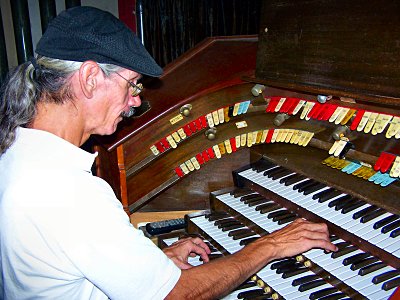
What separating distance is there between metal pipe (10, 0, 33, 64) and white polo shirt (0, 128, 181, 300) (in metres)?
3.35

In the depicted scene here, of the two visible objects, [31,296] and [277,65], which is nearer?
[31,296]

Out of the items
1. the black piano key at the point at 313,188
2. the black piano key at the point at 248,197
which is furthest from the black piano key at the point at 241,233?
the black piano key at the point at 313,188

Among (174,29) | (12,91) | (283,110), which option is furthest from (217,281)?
(174,29)

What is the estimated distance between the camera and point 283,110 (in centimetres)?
207

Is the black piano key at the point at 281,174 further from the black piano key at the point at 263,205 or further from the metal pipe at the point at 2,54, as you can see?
the metal pipe at the point at 2,54

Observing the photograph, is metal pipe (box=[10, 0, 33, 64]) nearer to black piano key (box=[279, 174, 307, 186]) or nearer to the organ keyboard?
the organ keyboard

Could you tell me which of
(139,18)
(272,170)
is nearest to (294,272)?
(272,170)

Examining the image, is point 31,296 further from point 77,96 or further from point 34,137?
point 77,96

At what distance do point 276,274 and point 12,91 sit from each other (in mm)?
1198

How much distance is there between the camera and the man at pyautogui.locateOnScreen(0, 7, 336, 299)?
3.33 feet

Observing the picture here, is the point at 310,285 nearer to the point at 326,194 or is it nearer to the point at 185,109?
the point at 326,194

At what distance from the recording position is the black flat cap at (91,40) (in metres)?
1.16

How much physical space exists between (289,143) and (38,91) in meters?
1.38

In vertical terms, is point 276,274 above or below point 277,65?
below
